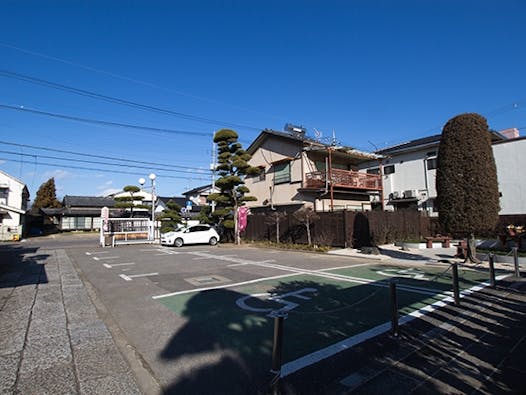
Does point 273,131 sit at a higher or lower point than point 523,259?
higher

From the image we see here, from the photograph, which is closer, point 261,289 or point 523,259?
point 261,289

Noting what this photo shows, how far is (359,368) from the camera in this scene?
3305mm

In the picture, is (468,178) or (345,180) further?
(345,180)

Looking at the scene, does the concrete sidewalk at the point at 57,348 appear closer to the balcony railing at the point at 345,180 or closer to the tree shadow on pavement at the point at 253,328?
the tree shadow on pavement at the point at 253,328

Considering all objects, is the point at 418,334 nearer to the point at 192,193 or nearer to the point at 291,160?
the point at 291,160

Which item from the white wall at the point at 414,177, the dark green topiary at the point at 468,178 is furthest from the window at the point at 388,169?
the dark green topiary at the point at 468,178

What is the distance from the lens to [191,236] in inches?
802

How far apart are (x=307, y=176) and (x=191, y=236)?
9.06m

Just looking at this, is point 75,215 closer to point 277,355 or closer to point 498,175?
point 277,355

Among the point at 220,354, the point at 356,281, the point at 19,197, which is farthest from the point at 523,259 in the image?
the point at 19,197

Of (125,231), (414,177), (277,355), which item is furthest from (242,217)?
(277,355)

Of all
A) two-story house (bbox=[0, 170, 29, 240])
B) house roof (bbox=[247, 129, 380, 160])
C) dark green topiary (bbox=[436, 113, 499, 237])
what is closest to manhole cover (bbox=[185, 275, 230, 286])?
dark green topiary (bbox=[436, 113, 499, 237])

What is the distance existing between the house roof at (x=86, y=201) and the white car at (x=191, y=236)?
29.9 metres

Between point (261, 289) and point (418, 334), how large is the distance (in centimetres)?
363
